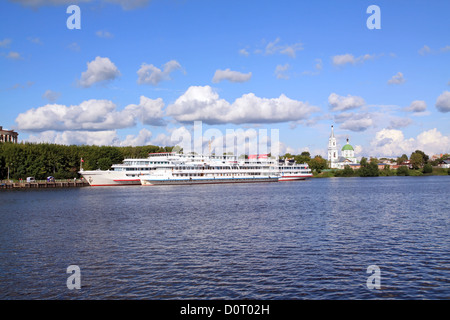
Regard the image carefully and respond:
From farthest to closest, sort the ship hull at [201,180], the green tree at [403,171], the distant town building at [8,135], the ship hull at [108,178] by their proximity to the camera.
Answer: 1. the green tree at [403,171]
2. the distant town building at [8,135]
3. the ship hull at [201,180]
4. the ship hull at [108,178]

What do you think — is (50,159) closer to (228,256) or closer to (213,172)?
(213,172)

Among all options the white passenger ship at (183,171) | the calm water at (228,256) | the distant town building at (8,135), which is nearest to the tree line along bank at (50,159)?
the white passenger ship at (183,171)

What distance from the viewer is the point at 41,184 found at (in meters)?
109

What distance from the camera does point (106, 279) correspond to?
18781 mm

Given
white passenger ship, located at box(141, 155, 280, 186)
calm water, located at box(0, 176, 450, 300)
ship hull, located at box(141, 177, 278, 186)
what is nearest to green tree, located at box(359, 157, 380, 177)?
white passenger ship, located at box(141, 155, 280, 186)

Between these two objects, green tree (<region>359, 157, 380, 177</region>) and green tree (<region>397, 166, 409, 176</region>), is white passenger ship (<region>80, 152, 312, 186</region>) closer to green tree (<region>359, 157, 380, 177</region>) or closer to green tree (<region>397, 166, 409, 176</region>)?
green tree (<region>359, 157, 380, 177</region>)

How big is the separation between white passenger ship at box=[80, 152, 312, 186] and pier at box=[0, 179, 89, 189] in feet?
22.4

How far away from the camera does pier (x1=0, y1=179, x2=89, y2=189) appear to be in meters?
102

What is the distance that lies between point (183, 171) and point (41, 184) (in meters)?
39.3

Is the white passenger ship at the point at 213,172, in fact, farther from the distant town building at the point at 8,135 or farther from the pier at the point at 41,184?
the distant town building at the point at 8,135

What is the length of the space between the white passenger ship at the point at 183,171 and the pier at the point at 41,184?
22.4 ft

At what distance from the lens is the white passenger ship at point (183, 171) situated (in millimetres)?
111312
